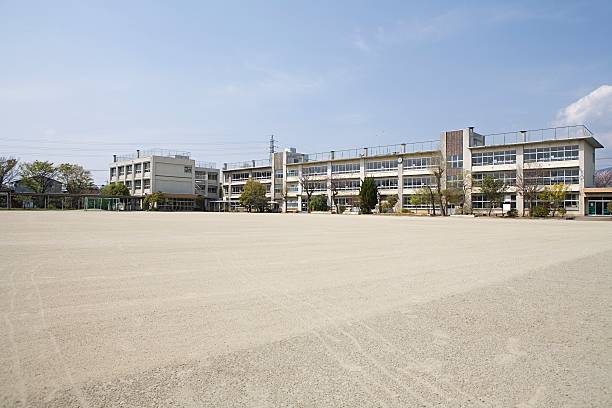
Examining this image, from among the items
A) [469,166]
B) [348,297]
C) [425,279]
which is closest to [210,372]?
[348,297]

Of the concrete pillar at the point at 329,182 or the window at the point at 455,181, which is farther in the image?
the concrete pillar at the point at 329,182

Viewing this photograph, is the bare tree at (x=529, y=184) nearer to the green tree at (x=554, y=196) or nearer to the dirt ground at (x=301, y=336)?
the green tree at (x=554, y=196)

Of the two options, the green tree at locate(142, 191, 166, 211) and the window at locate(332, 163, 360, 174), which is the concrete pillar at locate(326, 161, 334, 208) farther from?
the green tree at locate(142, 191, 166, 211)

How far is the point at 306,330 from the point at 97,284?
4023 millimetres

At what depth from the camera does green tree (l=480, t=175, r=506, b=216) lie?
5125 centimetres

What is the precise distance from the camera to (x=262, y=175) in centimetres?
9069

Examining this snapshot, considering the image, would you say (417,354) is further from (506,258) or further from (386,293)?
(506,258)

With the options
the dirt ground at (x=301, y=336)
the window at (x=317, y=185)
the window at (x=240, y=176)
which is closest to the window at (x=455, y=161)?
the window at (x=317, y=185)

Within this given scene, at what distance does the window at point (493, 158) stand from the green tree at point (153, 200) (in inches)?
2313

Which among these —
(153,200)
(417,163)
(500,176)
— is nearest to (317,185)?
(417,163)

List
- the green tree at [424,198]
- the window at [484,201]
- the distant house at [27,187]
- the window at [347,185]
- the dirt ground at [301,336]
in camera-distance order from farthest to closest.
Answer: the window at [347,185]
the distant house at [27,187]
the green tree at [424,198]
the window at [484,201]
the dirt ground at [301,336]

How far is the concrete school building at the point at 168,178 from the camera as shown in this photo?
277ft

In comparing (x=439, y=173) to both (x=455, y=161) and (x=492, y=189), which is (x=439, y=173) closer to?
(x=455, y=161)

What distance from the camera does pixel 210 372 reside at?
317cm
